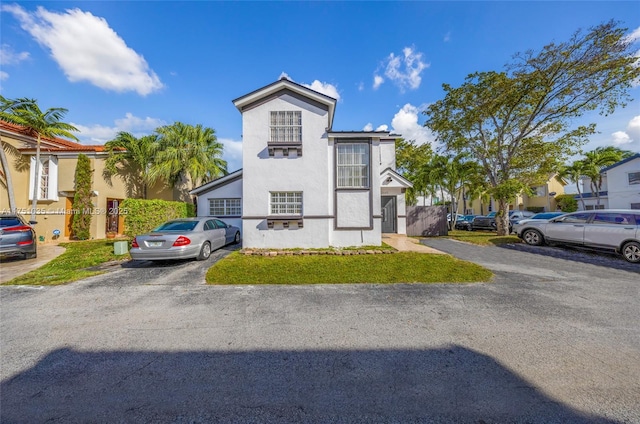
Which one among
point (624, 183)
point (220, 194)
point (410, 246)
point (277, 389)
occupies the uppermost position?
point (624, 183)

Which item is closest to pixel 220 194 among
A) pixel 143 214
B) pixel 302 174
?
pixel 143 214

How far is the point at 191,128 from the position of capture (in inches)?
720

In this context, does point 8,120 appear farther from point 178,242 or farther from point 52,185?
point 178,242

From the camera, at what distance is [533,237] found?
11258mm

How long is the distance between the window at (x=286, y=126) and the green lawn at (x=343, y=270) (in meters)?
5.04

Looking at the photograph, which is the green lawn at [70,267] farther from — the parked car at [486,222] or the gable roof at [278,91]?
the parked car at [486,222]

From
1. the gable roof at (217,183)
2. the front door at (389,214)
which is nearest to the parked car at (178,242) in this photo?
the gable roof at (217,183)

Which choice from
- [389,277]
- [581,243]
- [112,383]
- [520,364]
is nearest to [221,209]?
[389,277]

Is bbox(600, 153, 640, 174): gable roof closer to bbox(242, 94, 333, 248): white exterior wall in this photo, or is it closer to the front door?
the front door

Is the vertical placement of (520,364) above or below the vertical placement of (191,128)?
below

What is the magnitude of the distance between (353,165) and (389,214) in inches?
262

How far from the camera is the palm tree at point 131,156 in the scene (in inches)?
610

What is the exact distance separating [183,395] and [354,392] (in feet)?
5.72

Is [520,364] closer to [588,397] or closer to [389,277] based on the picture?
[588,397]
